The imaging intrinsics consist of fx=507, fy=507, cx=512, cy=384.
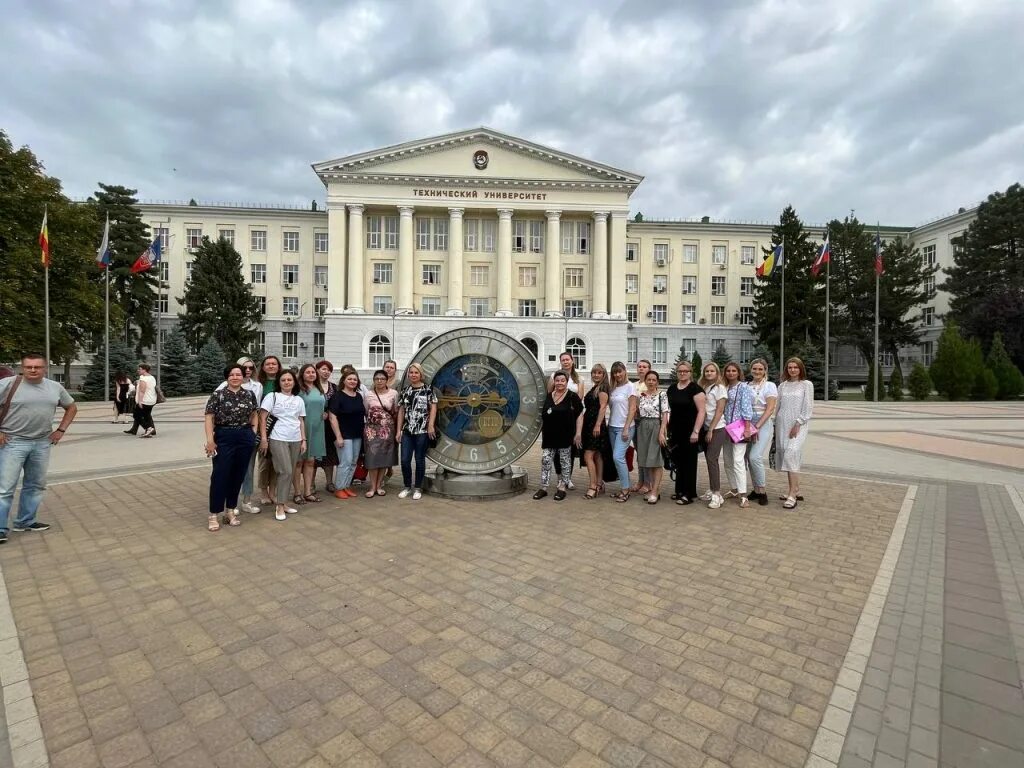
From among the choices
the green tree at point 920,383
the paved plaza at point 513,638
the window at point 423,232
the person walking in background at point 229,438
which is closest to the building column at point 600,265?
the window at point 423,232

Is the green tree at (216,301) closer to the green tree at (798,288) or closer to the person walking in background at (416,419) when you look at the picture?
the person walking in background at (416,419)

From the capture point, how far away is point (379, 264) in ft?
152

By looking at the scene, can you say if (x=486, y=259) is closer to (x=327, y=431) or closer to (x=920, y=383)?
(x=920, y=383)

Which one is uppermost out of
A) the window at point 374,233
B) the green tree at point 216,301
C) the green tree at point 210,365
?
the window at point 374,233

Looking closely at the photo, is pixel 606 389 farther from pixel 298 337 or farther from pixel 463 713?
Result: pixel 298 337

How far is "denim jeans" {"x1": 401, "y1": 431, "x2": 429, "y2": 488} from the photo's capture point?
743 centimetres

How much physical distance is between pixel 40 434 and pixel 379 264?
42723 millimetres

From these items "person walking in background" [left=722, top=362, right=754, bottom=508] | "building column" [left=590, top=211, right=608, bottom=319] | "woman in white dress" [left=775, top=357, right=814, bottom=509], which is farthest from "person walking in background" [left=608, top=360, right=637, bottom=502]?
"building column" [left=590, top=211, right=608, bottom=319]

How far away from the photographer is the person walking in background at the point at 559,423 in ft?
24.1

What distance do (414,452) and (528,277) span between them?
138 ft

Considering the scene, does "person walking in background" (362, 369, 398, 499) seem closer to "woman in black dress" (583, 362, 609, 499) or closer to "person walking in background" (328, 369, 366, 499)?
"person walking in background" (328, 369, 366, 499)

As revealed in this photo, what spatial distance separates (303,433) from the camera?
6645mm

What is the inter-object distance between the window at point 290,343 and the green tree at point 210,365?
12396 mm

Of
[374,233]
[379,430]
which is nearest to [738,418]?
[379,430]
